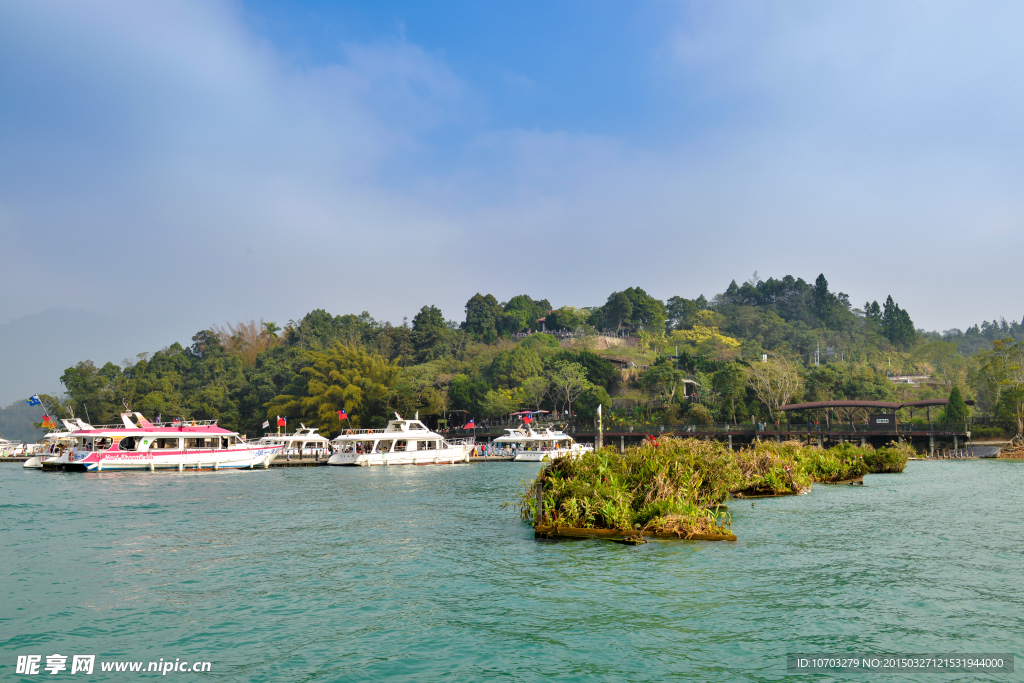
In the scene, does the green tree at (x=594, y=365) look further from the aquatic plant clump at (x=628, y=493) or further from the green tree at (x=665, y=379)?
the aquatic plant clump at (x=628, y=493)

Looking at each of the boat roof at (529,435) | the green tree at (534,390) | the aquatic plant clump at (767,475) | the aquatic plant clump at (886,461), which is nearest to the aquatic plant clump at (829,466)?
the aquatic plant clump at (767,475)

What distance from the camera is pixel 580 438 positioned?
68812mm

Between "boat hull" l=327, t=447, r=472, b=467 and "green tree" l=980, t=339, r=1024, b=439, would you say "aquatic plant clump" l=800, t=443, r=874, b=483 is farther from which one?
"green tree" l=980, t=339, r=1024, b=439

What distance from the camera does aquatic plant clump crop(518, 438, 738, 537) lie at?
16984 millimetres

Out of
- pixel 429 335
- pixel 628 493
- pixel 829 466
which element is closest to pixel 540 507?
pixel 628 493

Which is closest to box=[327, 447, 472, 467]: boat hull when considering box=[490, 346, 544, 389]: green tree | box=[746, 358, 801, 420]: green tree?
box=[490, 346, 544, 389]: green tree

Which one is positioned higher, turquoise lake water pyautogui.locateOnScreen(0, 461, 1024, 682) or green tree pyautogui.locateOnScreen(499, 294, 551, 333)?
green tree pyautogui.locateOnScreen(499, 294, 551, 333)

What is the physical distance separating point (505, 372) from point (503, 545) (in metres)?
66.1

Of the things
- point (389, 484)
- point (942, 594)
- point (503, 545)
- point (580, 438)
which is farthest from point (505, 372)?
point (942, 594)

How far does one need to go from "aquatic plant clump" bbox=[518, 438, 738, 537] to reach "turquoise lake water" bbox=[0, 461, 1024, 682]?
0.80m

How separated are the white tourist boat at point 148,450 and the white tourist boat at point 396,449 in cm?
799

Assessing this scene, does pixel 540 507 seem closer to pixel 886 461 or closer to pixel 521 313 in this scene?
pixel 886 461

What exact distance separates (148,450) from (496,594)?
41339 millimetres

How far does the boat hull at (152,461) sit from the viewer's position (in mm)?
44125
